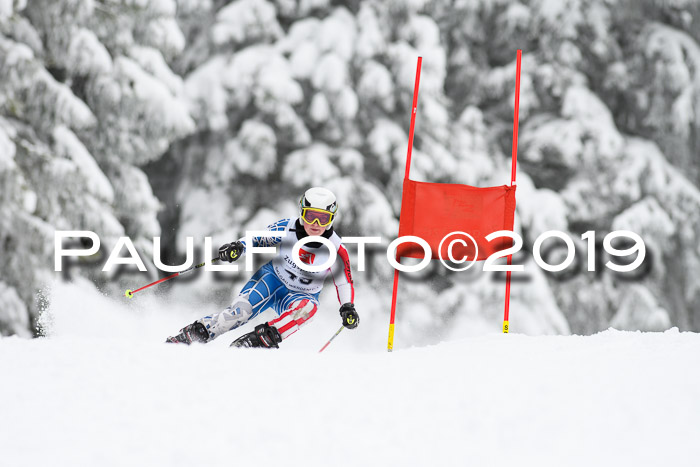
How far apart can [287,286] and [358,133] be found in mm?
5936

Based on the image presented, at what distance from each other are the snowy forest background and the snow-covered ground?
4272mm

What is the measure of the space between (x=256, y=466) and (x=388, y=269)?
323 inches

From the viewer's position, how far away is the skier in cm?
542

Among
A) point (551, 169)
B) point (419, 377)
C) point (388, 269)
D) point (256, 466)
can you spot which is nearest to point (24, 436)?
point (256, 466)

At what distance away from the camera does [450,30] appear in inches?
530

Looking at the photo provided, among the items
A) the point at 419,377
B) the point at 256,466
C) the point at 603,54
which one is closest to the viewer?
the point at 256,466

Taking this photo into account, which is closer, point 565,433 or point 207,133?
point 565,433

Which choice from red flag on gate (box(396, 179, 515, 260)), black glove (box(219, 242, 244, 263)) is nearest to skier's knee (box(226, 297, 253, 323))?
black glove (box(219, 242, 244, 263))

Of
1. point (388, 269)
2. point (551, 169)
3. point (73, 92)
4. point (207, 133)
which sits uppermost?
point (73, 92)

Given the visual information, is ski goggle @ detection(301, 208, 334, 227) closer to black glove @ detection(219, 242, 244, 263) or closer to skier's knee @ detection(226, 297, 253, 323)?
Result: black glove @ detection(219, 242, 244, 263)

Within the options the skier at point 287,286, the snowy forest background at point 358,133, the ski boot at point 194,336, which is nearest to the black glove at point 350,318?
the skier at point 287,286

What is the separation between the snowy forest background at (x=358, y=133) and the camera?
847 centimetres

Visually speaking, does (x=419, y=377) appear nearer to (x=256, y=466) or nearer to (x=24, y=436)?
(x=256, y=466)

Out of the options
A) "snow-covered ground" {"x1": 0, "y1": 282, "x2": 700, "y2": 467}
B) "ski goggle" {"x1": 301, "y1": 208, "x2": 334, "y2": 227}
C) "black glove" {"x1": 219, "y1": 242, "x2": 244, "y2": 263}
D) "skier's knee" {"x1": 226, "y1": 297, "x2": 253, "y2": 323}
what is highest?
"ski goggle" {"x1": 301, "y1": 208, "x2": 334, "y2": 227}
